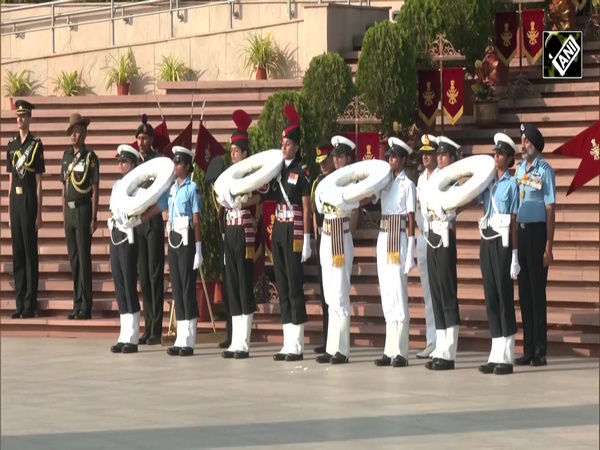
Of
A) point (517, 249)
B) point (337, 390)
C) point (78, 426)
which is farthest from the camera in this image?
point (517, 249)

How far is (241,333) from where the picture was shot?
14.5 metres

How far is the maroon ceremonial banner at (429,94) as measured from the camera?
1802 cm

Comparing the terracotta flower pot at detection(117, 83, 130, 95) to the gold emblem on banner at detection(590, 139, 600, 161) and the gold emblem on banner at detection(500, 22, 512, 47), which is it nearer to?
the gold emblem on banner at detection(500, 22, 512, 47)

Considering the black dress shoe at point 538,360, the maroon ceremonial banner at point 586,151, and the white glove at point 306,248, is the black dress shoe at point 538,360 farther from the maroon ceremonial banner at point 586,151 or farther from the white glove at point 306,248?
the white glove at point 306,248

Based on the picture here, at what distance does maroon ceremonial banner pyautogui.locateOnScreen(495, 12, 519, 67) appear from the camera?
19141 millimetres

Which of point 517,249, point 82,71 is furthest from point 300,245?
point 82,71

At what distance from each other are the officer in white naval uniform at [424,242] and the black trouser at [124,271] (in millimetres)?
2746

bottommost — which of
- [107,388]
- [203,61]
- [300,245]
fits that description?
[107,388]

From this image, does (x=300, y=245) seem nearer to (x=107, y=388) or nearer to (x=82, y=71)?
(x=107, y=388)

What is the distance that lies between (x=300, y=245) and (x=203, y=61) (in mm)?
7512

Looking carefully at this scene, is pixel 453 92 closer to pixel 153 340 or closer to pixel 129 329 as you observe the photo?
pixel 153 340

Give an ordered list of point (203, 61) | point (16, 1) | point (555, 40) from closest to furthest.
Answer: point (555, 40) < point (203, 61) < point (16, 1)

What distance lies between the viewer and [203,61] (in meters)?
21.3

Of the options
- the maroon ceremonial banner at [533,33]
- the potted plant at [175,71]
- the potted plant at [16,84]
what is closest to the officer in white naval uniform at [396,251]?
the maroon ceremonial banner at [533,33]
